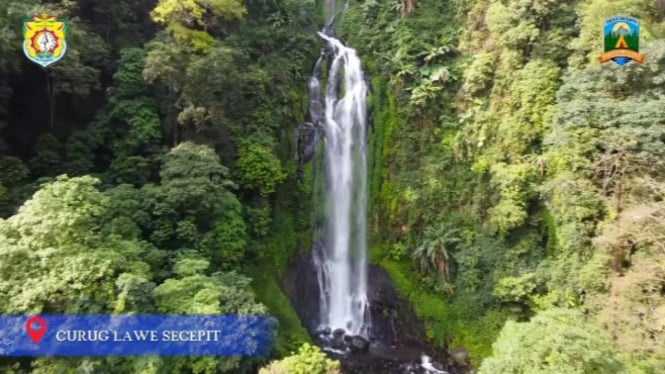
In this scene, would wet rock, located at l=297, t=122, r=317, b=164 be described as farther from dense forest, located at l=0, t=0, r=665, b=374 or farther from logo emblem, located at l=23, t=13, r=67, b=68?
logo emblem, located at l=23, t=13, r=67, b=68

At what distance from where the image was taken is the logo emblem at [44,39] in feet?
38.6

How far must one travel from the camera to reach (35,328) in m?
8.95

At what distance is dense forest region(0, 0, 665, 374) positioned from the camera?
9.58 metres

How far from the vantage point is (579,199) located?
41.1 feet

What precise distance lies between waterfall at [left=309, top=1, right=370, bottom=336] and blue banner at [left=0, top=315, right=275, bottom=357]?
24.6 feet

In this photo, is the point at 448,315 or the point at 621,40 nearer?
the point at 621,40

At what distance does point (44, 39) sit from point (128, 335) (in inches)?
331

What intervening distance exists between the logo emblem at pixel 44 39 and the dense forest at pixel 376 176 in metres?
0.43

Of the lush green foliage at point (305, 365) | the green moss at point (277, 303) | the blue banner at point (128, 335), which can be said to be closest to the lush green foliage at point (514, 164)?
the lush green foliage at point (305, 365)

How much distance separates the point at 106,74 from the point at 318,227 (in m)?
9.67

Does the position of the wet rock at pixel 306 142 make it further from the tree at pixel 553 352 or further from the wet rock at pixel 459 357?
the tree at pixel 553 352

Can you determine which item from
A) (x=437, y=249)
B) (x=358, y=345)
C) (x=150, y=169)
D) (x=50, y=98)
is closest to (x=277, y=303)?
(x=358, y=345)

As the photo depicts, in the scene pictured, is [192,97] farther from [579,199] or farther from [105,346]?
[579,199]

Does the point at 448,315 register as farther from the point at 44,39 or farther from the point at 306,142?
the point at 44,39
